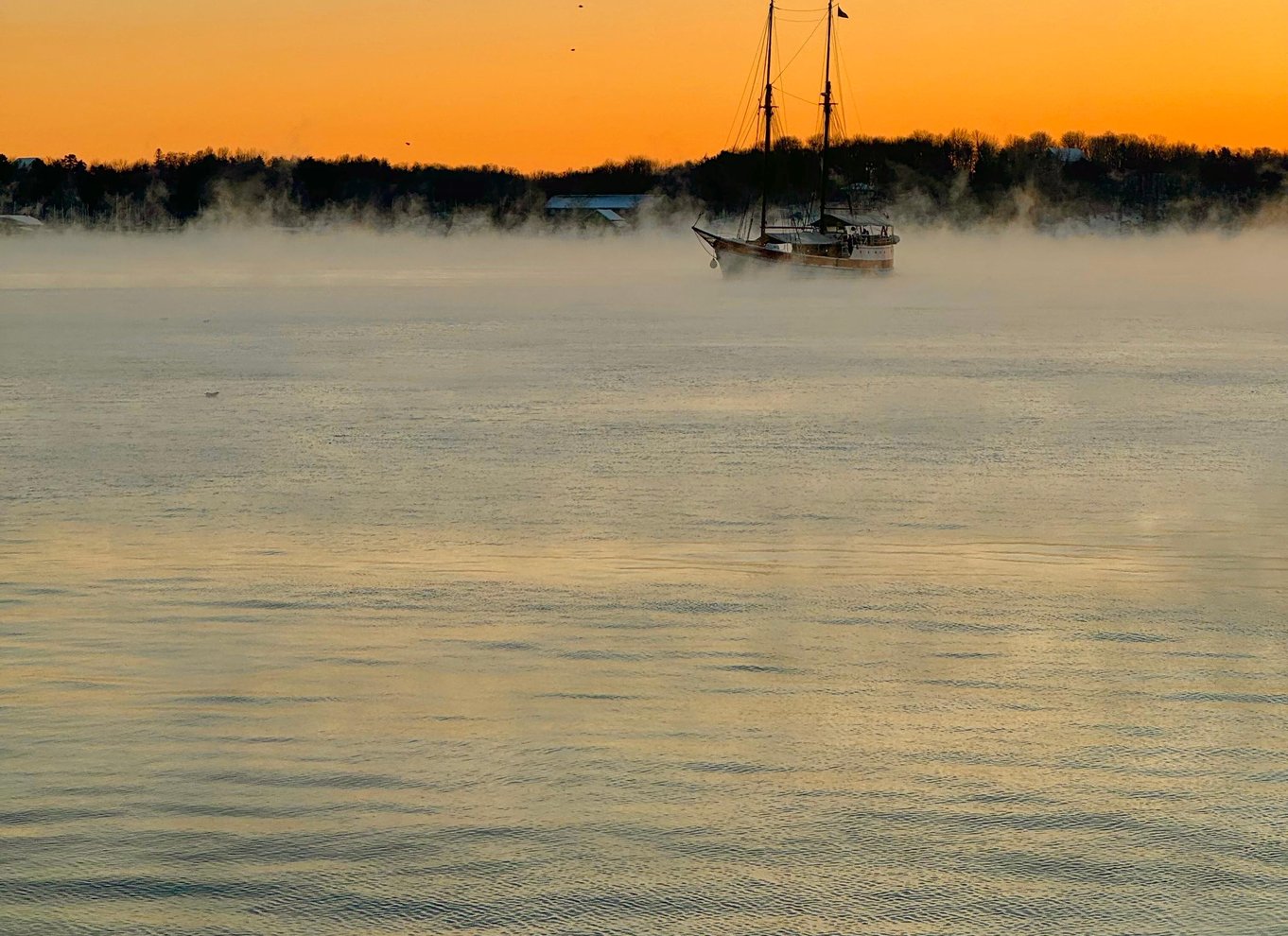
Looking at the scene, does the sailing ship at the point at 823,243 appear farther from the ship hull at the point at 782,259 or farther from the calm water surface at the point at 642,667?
the calm water surface at the point at 642,667

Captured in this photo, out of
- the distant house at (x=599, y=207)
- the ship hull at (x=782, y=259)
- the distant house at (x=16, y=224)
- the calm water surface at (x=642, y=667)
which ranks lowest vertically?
the calm water surface at (x=642, y=667)

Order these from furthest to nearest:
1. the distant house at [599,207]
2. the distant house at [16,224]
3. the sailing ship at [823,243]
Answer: the distant house at [599,207] → the distant house at [16,224] → the sailing ship at [823,243]

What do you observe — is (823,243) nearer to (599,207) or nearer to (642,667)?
(642,667)

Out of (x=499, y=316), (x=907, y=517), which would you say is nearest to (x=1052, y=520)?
(x=907, y=517)

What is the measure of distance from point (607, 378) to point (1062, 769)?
2133 centimetres

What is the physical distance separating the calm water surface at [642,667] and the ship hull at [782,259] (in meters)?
63.8

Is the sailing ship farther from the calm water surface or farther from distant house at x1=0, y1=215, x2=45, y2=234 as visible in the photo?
distant house at x1=0, y1=215, x2=45, y2=234

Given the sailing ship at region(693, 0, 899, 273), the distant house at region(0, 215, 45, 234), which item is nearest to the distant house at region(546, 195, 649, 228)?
the distant house at region(0, 215, 45, 234)

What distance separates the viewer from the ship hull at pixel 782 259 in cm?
8569

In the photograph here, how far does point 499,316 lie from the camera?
5091 cm

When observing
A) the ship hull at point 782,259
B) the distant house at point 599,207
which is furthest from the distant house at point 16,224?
the ship hull at point 782,259

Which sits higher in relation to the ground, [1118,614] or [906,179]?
[906,179]

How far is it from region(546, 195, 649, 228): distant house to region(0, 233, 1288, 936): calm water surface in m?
169

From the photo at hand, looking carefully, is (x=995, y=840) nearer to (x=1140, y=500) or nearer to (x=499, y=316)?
(x=1140, y=500)
